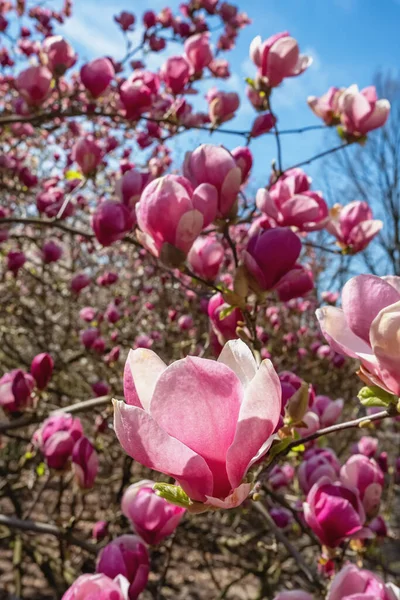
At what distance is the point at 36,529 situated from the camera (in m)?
1.01

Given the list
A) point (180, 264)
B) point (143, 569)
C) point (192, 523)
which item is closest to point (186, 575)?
point (192, 523)

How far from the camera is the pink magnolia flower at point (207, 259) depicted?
38.9 inches

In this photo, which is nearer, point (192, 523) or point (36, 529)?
point (36, 529)

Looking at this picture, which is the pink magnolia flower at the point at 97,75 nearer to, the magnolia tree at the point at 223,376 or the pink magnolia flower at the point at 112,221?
the magnolia tree at the point at 223,376

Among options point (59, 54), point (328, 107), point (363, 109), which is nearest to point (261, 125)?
point (328, 107)

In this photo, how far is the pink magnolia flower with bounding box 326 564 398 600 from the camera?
0.61 metres

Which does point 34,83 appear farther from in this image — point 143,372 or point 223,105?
point 143,372

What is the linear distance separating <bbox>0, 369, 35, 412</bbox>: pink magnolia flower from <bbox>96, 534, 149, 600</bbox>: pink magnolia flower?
20.1 inches

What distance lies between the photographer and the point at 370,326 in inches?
18.4

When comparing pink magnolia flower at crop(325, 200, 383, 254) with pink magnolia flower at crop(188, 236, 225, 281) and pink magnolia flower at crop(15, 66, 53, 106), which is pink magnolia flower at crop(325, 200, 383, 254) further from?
pink magnolia flower at crop(15, 66, 53, 106)

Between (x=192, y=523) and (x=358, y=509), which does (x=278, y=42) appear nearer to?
(x=358, y=509)

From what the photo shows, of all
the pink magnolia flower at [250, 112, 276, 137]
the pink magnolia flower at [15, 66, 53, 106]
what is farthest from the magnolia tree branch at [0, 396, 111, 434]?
the pink magnolia flower at [15, 66, 53, 106]

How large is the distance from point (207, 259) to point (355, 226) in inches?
A: 14.0

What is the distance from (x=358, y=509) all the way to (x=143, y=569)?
1.12 feet
